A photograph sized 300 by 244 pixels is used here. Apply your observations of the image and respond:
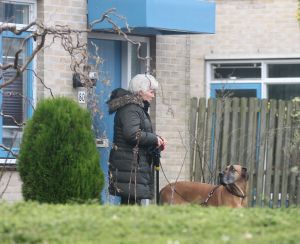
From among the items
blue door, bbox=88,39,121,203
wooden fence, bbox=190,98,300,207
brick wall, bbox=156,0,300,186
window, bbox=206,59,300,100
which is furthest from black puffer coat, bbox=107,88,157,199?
window, bbox=206,59,300,100

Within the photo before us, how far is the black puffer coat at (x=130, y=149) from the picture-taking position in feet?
43.9

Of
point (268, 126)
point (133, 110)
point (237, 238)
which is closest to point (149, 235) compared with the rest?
point (237, 238)

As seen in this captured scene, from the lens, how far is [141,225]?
8.73m

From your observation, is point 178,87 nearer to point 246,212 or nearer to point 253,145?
point 253,145

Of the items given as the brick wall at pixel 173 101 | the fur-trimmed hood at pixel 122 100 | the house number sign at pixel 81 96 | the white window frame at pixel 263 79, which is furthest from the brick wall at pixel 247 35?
the fur-trimmed hood at pixel 122 100

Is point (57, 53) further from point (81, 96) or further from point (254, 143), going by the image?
point (254, 143)

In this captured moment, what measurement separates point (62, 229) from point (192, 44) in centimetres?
1123

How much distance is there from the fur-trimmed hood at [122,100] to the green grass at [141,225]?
152 inches

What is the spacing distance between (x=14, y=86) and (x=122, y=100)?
199 cm

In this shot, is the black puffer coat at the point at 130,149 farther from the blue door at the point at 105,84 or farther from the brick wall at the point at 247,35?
the brick wall at the point at 247,35

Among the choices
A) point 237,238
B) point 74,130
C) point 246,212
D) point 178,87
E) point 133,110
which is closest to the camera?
point 237,238

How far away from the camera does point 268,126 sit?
16.3 meters

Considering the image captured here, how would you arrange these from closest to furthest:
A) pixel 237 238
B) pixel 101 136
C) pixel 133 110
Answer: pixel 237 238
pixel 133 110
pixel 101 136

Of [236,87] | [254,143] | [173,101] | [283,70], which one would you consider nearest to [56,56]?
[173,101]
